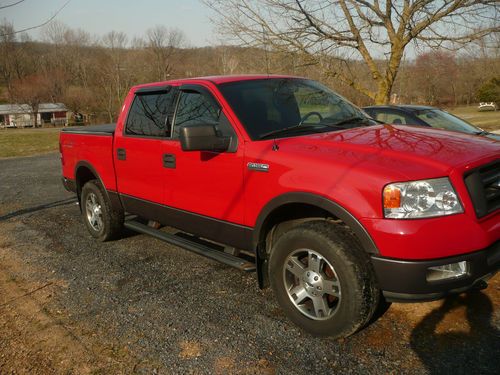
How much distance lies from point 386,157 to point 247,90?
1.58m

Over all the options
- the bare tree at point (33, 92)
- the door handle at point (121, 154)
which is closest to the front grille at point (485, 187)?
the door handle at point (121, 154)

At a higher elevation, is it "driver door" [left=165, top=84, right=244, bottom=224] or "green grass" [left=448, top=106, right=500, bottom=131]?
"driver door" [left=165, top=84, right=244, bottom=224]

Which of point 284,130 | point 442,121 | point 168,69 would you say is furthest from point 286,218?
point 168,69

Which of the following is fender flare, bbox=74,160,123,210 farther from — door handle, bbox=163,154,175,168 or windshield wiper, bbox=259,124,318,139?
windshield wiper, bbox=259,124,318,139

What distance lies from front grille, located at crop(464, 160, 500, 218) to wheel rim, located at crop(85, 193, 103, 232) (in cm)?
432

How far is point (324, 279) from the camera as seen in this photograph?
3.21 metres

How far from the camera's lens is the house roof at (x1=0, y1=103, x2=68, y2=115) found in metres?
81.8

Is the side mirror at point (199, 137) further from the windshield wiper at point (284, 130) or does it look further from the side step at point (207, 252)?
the side step at point (207, 252)

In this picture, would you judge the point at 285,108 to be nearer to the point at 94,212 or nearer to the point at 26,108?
the point at 94,212

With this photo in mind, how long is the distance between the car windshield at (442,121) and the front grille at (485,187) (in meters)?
5.00

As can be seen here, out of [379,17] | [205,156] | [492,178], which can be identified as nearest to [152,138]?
[205,156]

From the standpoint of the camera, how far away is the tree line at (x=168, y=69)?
13.1 metres

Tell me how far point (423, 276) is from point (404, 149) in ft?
2.86

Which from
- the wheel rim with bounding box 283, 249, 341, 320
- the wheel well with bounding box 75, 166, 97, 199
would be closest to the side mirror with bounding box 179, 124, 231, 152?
the wheel rim with bounding box 283, 249, 341, 320
